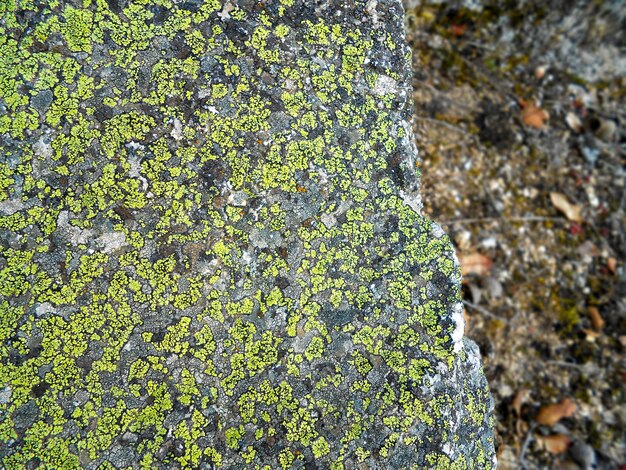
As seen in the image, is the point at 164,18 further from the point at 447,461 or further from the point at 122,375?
the point at 447,461

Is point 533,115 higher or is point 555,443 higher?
point 533,115

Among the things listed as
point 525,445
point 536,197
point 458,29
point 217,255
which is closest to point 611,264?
point 536,197

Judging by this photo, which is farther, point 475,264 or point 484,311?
point 475,264

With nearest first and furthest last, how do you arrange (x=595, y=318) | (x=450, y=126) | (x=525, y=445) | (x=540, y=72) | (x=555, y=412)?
(x=525, y=445) → (x=555, y=412) → (x=450, y=126) → (x=595, y=318) → (x=540, y=72)

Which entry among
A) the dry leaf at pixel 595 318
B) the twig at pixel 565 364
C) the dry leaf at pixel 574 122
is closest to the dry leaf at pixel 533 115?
the dry leaf at pixel 574 122

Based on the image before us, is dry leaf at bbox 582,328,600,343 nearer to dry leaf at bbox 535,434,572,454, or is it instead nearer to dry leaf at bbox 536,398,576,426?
dry leaf at bbox 536,398,576,426

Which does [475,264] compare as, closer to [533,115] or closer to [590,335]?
[590,335]

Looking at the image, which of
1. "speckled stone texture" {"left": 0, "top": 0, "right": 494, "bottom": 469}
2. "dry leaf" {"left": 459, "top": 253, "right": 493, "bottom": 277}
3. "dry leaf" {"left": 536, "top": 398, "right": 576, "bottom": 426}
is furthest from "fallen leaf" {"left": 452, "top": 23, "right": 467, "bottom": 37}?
"dry leaf" {"left": 536, "top": 398, "right": 576, "bottom": 426}
